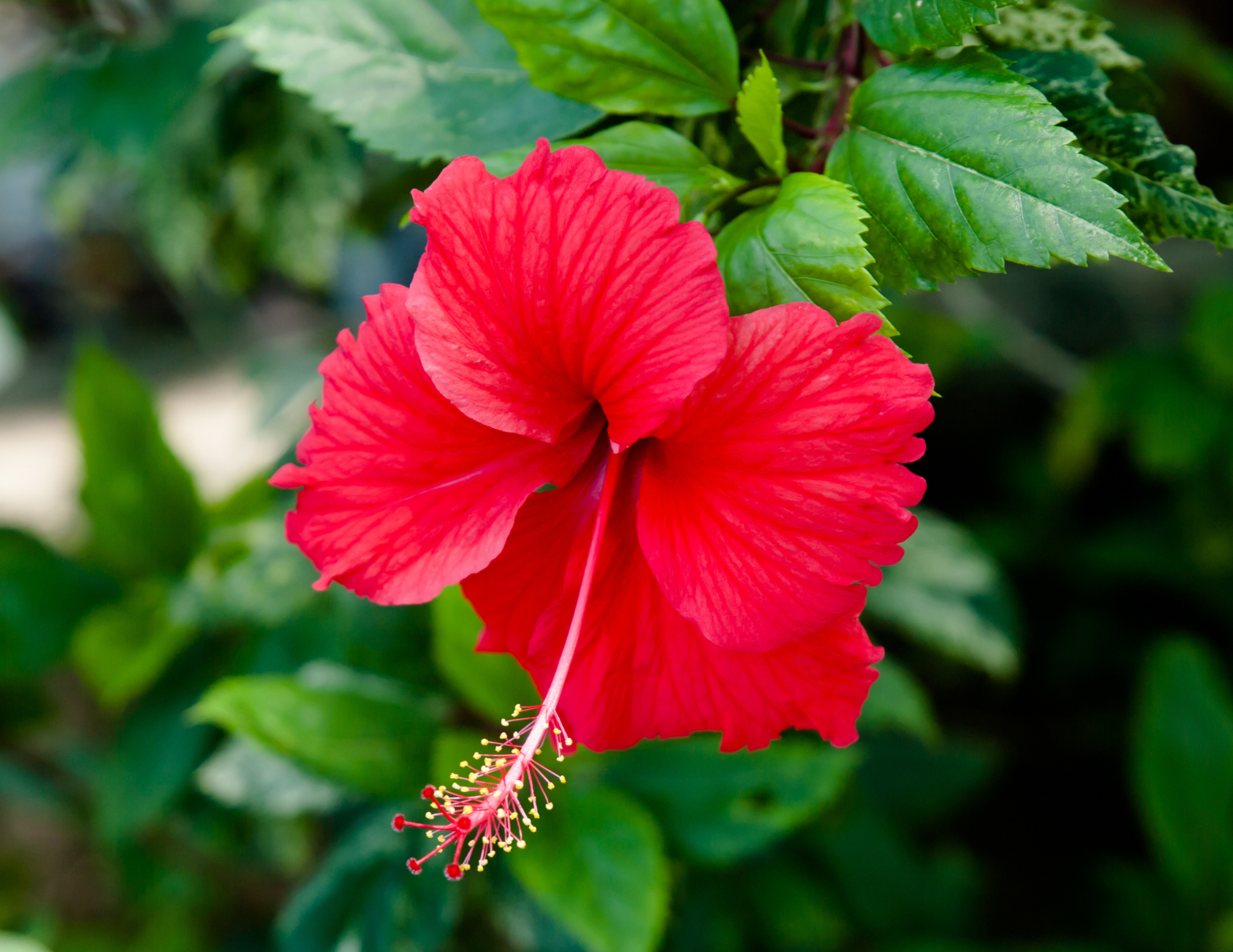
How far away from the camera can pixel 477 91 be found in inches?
27.5

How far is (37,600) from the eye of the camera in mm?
1394

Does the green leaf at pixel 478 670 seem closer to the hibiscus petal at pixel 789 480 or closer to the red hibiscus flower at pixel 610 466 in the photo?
the red hibiscus flower at pixel 610 466

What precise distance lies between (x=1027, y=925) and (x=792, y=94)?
2.47 meters

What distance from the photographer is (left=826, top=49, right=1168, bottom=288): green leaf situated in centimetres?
46

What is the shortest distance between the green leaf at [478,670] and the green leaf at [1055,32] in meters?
0.77

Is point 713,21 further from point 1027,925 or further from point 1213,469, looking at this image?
point 1027,925

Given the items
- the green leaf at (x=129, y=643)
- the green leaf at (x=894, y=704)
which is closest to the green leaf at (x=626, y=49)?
the green leaf at (x=894, y=704)

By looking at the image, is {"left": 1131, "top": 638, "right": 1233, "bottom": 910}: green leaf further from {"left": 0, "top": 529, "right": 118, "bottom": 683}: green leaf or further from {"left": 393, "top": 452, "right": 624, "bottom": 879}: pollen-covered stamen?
{"left": 0, "top": 529, "right": 118, "bottom": 683}: green leaf

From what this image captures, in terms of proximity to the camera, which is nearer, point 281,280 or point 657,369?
point 657,369

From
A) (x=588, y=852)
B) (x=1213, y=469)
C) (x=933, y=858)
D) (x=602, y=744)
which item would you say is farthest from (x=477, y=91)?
(x=1213, y=469)

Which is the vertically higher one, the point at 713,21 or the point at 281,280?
the point at 713,21

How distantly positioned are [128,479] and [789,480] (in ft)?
4.30

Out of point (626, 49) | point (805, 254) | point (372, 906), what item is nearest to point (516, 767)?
point (805, 254)

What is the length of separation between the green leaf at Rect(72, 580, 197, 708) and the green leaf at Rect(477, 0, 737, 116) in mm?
1096
